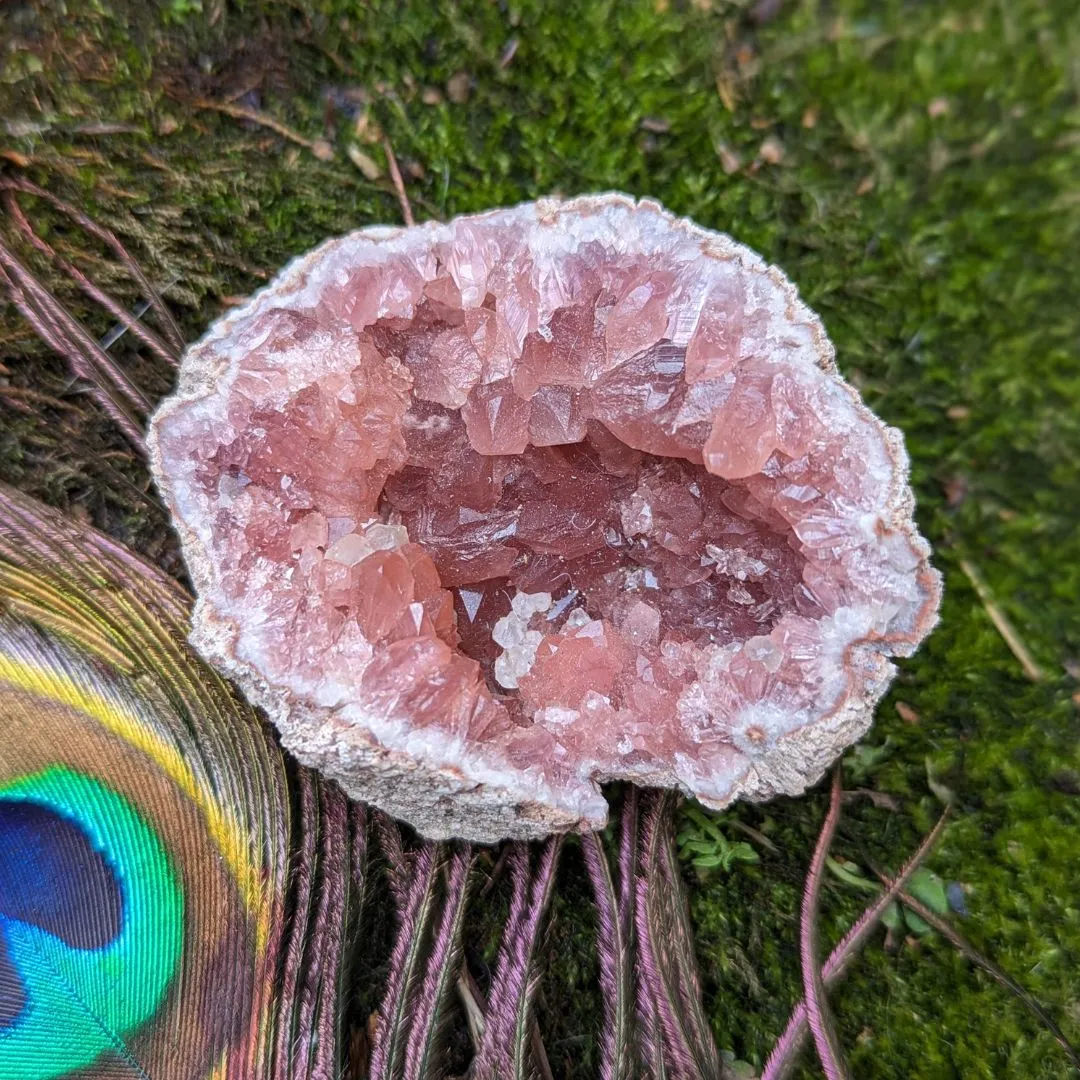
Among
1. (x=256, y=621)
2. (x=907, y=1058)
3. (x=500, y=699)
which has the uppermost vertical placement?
(x=256, y=621)

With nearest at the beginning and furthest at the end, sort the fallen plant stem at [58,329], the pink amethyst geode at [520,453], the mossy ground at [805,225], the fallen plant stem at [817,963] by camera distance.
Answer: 1. the pink amethyst geode at [520,453]
2. the fallen plant stem at [817,963]
3. the mossy ground at [805,225]
4. the fallen plant stem at [58,329]

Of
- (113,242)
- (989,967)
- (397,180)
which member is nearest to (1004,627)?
(989,967)

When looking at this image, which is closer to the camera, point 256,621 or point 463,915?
point 256,621

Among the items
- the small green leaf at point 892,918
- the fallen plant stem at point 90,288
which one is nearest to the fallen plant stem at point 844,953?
the small green leaf at point 892,918

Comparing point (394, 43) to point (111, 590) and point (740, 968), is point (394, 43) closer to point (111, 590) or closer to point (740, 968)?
point (111, 590)

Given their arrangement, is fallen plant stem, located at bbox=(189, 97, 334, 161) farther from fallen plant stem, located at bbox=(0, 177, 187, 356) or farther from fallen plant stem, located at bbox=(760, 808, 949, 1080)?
fallen plant stem, located at bbox=(760, 808, 949, 1080)

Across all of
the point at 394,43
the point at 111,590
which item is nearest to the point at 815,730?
the point at 111,590

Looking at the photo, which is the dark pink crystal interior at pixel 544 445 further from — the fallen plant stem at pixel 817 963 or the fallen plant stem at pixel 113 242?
the fallen plant stem at pixel 113 242
